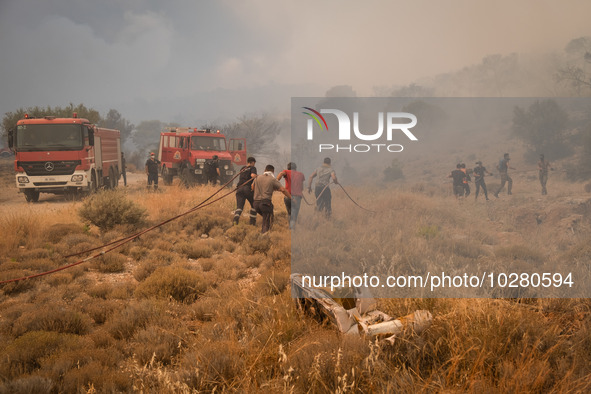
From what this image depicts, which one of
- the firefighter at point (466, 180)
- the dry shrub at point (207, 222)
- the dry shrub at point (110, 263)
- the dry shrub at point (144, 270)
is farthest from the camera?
the dry shrub at point (207, 222)

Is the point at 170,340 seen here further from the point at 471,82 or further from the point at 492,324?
the point at 471,82

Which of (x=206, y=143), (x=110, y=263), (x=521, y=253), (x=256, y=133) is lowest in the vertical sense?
(x=110, y=263)

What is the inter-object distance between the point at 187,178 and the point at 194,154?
4.36 ft

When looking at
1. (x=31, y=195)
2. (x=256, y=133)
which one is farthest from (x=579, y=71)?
(x=256, y=133)

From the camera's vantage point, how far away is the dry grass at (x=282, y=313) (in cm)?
377

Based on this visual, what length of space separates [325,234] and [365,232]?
1.09 metres

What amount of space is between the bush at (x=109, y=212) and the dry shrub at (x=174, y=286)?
226 inches

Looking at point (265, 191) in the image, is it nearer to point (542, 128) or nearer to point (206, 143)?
point (542, 128)

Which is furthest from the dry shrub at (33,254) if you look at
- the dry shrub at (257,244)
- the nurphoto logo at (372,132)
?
the nurphoto logo at (372,132)

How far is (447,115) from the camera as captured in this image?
7480 mm

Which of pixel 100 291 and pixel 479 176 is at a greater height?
pixel 479 176

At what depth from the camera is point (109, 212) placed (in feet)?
41.9

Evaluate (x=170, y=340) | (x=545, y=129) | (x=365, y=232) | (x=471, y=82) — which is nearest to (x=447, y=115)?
(x=471, y=82)

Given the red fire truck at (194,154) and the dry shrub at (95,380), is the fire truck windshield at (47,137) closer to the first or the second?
the red fire truck at (194,154)
